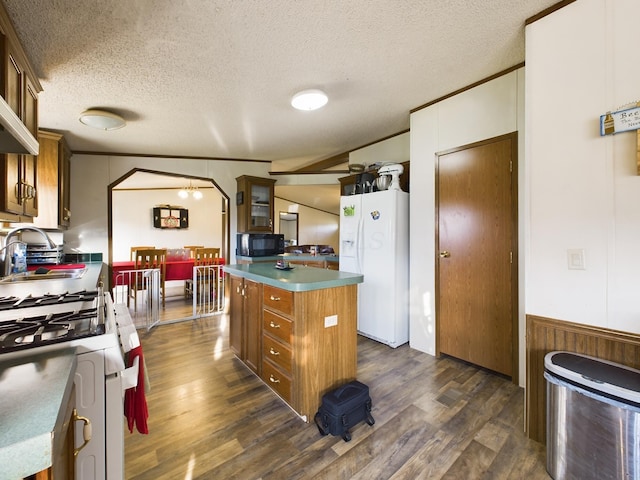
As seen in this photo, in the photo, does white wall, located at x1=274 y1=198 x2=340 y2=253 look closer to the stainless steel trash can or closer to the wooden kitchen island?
the wooden kitchen island

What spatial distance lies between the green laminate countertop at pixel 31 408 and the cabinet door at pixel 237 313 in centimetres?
174

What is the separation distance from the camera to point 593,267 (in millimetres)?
1521

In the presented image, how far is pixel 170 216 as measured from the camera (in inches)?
286

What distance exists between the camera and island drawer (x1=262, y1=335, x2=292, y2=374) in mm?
1991

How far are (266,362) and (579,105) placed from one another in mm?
2645

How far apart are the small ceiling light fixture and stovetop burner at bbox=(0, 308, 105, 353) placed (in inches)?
84.0

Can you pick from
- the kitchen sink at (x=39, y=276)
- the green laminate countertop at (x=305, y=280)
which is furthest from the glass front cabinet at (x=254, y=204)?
the green laminate countertop at (x=305, y=280)

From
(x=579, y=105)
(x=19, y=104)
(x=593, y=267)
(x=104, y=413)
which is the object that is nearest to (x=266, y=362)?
(x=104, y=413)

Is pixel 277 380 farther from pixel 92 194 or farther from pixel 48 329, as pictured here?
pixel 92 194

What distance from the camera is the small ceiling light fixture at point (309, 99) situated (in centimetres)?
241

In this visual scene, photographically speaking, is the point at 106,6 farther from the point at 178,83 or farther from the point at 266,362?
the point at 266,362

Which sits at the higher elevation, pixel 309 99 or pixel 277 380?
pixel 309 99

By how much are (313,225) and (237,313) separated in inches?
265

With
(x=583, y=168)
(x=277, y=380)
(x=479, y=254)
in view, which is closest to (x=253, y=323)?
(x=277, y=380)
